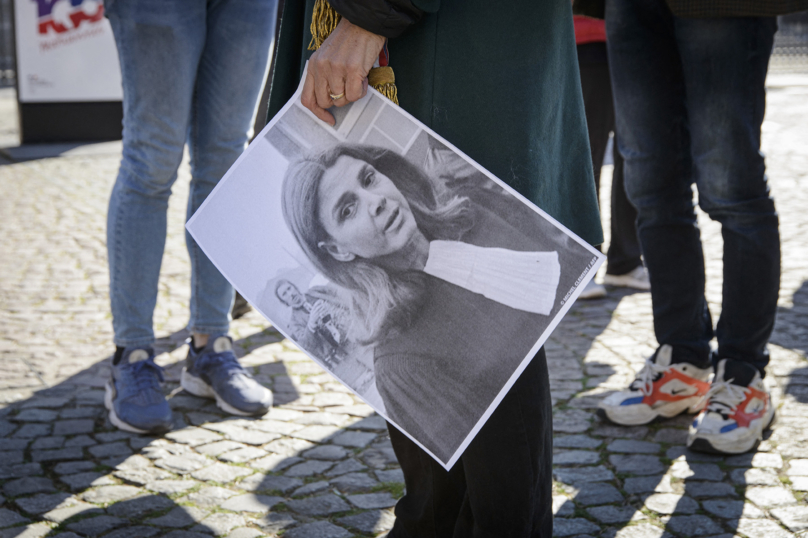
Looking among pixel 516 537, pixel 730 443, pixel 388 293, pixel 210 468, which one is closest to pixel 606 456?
pixel 730 443

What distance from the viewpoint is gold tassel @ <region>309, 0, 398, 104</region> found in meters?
1.30

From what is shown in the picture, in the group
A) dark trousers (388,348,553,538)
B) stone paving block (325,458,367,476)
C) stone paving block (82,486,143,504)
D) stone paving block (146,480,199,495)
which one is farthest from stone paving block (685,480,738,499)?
stone paving block (82,486,143,504)

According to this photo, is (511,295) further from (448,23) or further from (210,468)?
(210,468)

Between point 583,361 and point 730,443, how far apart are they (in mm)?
842

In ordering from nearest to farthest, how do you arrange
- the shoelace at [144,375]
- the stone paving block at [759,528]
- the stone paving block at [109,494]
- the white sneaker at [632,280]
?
1. the stone paving block at [759,528]
2. the stone paving block at [109,494]
3. the shoelace at [144,375]
4. the white sneaker at [632,280]

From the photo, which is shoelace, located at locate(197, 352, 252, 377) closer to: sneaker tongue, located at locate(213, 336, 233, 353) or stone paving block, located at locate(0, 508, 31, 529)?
sneaker tongue, located at locate(213, 336, 233, 353)

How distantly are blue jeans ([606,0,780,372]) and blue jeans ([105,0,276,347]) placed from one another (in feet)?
3.65

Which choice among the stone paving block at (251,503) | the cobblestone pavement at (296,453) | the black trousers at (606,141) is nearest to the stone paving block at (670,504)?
the cobblestone pavement at (296,453)

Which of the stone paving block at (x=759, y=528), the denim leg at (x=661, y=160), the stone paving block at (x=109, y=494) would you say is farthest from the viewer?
the denim leg at (x=661, y=160)

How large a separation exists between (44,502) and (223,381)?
715 mm

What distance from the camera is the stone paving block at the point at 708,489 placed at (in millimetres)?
2039

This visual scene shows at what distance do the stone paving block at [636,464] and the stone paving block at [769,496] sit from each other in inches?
9.1

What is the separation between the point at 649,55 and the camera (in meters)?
2.38

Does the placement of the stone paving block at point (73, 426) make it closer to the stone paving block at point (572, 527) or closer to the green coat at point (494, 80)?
the stone paving block at point (572, 527)
